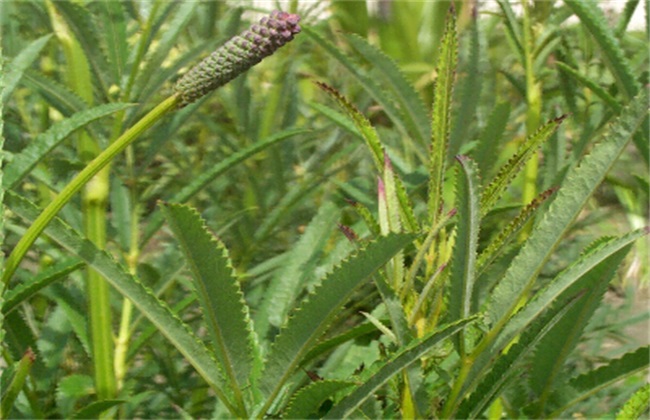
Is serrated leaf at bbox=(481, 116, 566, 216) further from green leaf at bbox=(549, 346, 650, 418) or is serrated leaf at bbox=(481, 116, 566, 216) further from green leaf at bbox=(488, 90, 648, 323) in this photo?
green leaf at bbox=(549, 346, 650, 418)

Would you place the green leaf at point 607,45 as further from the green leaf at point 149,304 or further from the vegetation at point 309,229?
A: the green leaf at point 149,304

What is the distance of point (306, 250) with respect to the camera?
2.46ft

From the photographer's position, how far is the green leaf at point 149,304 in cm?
49

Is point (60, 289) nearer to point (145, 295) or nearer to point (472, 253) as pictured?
point (145, 295)

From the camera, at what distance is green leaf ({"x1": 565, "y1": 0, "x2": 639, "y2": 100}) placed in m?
0.66

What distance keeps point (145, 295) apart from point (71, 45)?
1.15 feet

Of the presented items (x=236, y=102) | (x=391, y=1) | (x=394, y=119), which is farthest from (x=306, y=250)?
(x=391, y=1)


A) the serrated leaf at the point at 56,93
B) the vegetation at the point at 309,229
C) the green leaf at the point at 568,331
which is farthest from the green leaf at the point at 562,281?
the serrated leaf at the point at 56,93

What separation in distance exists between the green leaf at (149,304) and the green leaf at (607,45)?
352 millimetres

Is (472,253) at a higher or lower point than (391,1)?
lower

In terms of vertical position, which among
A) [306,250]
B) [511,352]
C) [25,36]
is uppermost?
[25,36]

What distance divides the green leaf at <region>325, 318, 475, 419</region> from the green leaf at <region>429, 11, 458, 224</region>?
9 cm

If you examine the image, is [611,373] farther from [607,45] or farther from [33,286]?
[33,286]

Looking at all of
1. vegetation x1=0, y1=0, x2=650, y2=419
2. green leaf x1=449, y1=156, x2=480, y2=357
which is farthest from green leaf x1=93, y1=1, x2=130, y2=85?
green leaf x1=449, y1=156, x2=480, y2=357
